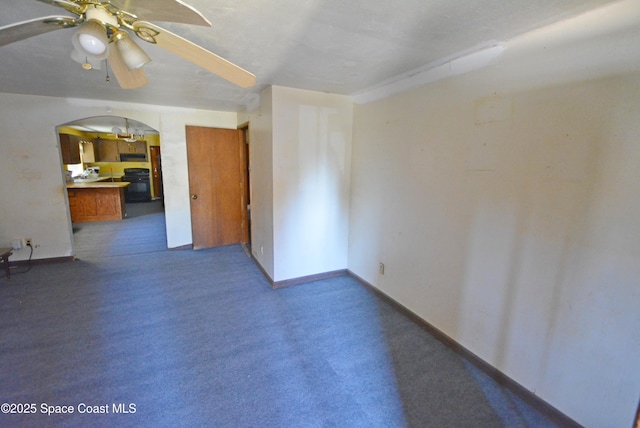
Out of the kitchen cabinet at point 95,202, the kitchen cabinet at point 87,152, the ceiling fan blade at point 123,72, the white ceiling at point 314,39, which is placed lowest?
the kitchen cabinet at point 95,202

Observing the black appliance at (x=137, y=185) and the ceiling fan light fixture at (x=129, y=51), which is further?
the black appliance at (x=137, y=185)

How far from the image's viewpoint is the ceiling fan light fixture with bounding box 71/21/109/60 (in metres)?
1.09

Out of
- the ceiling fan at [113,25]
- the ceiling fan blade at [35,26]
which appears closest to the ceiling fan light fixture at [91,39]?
the ceiling fan at [113,25]

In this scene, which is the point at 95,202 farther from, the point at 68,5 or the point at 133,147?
the point at 68,5

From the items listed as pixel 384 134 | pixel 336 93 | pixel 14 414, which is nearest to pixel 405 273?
pixel 384 134

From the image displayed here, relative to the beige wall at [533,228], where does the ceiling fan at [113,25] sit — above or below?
above

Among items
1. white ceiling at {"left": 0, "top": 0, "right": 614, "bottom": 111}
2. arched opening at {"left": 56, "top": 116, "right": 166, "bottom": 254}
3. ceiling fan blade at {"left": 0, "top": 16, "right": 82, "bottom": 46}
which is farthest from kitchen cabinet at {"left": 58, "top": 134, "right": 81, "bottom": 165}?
ceiling fan blade at {"left": 0, "top": 16, "right": 82, "bottom": 46}

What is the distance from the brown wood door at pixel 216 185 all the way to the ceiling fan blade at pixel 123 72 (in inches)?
105

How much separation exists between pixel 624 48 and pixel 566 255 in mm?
1025

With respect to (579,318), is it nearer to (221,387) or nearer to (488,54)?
(488,54)

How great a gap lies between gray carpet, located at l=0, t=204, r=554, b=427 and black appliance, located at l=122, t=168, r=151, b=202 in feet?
19.1

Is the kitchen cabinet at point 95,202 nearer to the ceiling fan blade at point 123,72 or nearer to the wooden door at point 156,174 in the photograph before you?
the wooden door at point 156,174

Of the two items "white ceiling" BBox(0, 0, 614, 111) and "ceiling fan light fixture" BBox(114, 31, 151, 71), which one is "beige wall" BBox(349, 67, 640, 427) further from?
"ceiling fan light fixture" BBox(114, 31, 151, 71)

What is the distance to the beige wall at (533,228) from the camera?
51.9 inches
